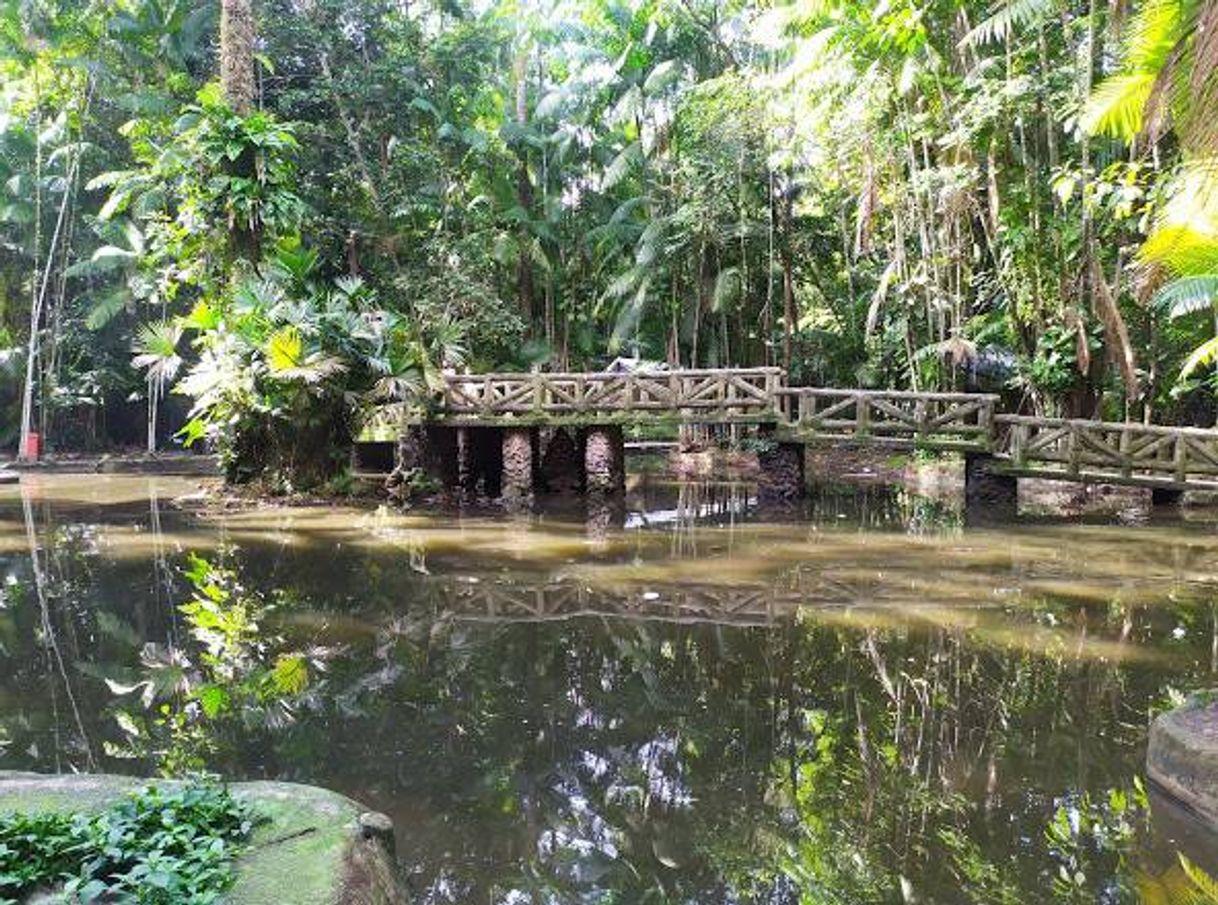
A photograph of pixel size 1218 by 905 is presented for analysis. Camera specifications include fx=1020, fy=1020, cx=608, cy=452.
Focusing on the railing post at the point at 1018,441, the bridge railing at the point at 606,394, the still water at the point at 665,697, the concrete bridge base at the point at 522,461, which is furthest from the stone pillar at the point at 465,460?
the railing post at the point at 1018,441

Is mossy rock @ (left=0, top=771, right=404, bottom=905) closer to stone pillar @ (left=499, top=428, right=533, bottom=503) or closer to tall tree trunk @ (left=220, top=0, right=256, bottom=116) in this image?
stone pillar @ (left=499, top=428, right=533, bottom=503)

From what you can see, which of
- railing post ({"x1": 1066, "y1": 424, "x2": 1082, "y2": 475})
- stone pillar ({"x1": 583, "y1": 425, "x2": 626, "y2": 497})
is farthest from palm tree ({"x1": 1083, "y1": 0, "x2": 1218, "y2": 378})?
stone pillar ({"x1": 583, "y1": 425, "x2": 626, "y2": 497})

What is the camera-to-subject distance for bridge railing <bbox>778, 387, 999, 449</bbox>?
52.2ft

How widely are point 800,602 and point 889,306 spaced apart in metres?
15.9

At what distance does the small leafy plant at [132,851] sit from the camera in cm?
281

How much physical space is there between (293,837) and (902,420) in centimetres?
1427

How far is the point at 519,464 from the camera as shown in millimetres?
17250

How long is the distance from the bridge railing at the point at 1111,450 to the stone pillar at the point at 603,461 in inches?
247

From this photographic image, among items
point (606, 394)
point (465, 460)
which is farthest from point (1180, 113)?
point (465, 460)

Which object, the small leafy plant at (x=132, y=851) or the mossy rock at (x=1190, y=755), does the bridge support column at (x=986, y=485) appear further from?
the small leafy plant at (x=132, y=851)

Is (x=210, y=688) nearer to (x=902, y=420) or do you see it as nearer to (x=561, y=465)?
(x=561, y=465)

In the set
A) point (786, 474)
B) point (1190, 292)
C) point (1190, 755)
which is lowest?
point (1190, 755)

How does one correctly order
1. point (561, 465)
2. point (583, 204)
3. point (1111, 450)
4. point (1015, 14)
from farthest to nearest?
point (583, 204) → point (561, 465) → point (1111, 450) → point (1015, 14)

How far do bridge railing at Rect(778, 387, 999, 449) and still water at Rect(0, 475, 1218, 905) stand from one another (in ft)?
13.0
